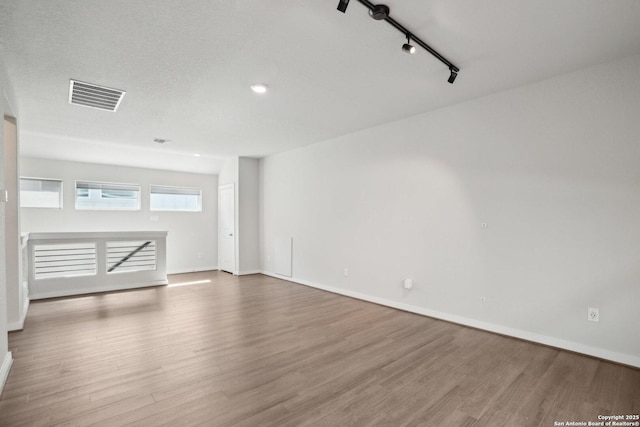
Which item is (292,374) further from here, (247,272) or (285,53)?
(247,272)

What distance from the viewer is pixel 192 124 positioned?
4641mm

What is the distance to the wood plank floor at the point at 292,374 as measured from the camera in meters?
2.01

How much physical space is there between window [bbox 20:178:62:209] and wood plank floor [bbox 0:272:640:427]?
9.39 feet

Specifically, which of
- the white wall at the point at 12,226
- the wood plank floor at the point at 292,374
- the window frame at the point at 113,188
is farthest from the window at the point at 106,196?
the white wall at the point at 12,226

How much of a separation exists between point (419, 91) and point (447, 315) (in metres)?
2.71

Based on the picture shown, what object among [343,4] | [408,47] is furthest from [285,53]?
[408,47]

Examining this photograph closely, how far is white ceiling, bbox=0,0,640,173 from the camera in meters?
2.14

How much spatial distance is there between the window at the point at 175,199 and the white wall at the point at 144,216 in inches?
4.2

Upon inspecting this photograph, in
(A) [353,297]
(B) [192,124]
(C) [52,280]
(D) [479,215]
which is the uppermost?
(B) [192,124]

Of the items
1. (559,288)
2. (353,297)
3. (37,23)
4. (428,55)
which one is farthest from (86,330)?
(559,288)

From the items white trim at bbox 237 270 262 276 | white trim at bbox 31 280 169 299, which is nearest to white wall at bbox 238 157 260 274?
white trim at bbox 237 270 262 276

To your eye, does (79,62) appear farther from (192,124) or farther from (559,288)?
(559,288)

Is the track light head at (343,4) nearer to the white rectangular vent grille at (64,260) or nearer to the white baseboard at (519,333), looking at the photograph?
the white baseboard at (519,333)

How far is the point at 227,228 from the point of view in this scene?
752 cm
